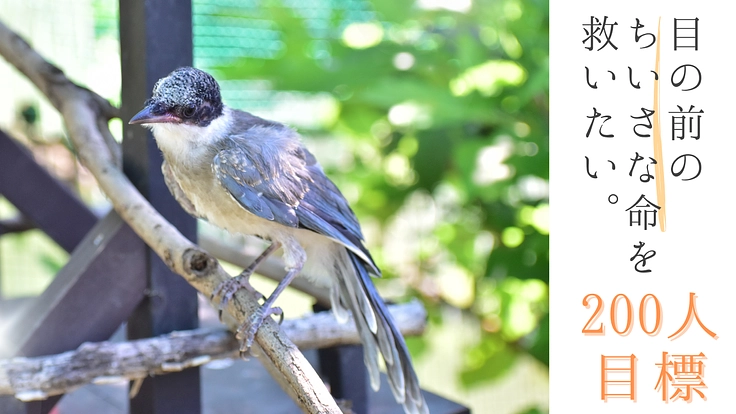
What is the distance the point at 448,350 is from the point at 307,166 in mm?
2522

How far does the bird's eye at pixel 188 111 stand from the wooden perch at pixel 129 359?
51 cm

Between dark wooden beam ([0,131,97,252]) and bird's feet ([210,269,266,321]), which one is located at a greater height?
dark wooden beam ([0,131,97,252])

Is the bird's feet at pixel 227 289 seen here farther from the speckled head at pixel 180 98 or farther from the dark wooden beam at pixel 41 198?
the dark wooden beam at pixel 41 198

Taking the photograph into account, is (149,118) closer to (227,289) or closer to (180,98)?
(180,98)

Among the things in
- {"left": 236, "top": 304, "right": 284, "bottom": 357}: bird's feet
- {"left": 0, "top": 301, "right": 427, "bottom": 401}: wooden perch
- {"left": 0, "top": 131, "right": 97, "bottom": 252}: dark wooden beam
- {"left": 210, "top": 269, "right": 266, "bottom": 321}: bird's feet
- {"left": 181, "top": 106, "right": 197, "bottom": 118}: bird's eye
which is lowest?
{"left": 0, "top": 301, "right": 427, "bottom": 401}: wooden perch

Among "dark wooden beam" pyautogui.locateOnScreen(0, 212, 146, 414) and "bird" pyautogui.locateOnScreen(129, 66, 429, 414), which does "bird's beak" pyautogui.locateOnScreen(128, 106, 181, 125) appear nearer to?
"bird" pyautogui.locateOnScreen(129, 66, 429, 414)

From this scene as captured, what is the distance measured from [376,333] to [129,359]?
48 cm

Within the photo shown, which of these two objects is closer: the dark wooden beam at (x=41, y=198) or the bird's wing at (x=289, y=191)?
the bird's wing at (x=289, y=191)

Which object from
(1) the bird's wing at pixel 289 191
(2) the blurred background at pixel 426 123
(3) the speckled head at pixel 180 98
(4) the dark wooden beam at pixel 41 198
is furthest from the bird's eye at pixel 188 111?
(4) the dark wooden beam at pixel 41 198

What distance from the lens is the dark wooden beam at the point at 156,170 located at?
148cm

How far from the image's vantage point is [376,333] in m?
1.42

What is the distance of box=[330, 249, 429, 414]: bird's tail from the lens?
4.57 ft
